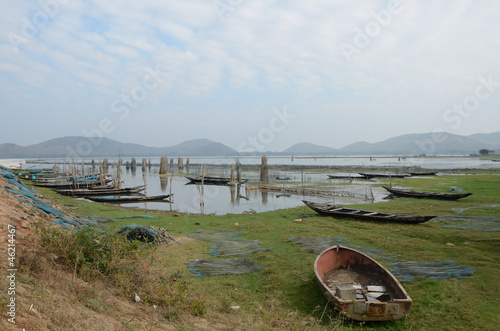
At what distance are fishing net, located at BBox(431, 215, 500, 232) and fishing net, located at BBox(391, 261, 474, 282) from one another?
444 cm

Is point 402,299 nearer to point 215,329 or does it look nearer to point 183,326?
point 215,329

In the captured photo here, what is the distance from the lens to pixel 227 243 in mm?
8961

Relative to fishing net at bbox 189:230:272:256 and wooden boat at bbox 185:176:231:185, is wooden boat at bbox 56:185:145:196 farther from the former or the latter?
fishing net at bbox 189:230:272:256

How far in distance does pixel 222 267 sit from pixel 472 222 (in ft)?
31.1

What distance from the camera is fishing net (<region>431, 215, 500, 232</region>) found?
9.87 metres

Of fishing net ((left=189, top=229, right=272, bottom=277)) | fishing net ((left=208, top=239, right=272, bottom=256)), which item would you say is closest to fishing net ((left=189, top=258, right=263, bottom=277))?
fishing net ((left=189, top=229, right=272, bottom=277))

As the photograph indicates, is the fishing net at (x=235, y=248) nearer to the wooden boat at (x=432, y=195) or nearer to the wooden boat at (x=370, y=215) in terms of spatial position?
the wooden boat at (x=370, y=215)

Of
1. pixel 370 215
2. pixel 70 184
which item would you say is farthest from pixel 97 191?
pixel 370 215

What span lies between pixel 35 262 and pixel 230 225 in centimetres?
787

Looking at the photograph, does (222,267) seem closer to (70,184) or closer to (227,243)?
(227,243)

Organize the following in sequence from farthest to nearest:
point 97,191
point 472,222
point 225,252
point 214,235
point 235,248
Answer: point 97,191 < point 472,222 < point 214,235 < point 235,248 < point 225,252

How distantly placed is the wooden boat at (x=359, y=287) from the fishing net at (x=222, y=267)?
5.54 ft

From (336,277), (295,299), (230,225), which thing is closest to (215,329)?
(295,299)

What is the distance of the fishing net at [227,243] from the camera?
8133mm
